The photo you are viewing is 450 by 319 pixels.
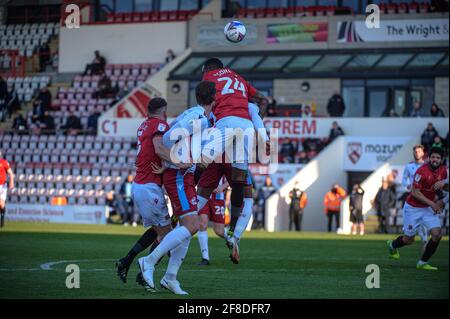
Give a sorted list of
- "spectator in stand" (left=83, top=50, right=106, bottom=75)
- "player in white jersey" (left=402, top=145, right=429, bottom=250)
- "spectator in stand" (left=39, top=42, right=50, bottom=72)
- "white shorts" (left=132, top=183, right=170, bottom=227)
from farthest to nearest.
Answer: "spectator in stand" (left=39, top=42, right=50, bottom=72) → "spectator in stand" (left=83, top=50, right=106, bottom=75) → "player in white jersey" (left=402, top=145, right=429, bottom=250) → "white shorts" (left=132, top=183, right=170, bottom=227)

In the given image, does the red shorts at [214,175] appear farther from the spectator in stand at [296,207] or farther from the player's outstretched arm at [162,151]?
the spectator in stand at [296,207]

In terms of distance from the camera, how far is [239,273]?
538 inches

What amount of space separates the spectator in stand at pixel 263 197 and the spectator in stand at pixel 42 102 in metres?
11.1

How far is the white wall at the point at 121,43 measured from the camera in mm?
46656

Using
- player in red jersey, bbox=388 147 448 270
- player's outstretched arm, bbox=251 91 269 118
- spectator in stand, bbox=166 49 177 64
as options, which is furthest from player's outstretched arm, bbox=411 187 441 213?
spectator in stand, bbox=166 49 177 64

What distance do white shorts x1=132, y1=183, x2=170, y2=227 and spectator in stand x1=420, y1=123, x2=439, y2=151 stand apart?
80.6ft

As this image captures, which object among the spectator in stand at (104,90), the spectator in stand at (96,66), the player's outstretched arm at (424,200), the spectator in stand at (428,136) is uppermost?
the spectator in stand at (96,66)

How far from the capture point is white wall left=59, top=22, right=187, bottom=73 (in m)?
46.7

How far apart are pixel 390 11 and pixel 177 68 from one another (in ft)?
32.3

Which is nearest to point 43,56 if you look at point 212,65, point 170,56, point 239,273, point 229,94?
point 170,56

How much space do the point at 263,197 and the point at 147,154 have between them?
25657 millimetres

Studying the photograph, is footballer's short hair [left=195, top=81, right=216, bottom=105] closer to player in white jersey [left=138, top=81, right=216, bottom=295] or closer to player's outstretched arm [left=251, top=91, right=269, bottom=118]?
player in white jersey [left=138, top=81, right=216, bottom=295]

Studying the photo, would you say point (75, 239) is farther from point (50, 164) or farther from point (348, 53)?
point (348, 53)

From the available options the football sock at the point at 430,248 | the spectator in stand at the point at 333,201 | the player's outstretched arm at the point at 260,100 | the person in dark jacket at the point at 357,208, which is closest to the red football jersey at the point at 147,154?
the player's outstretched arm at the point at 260,100
